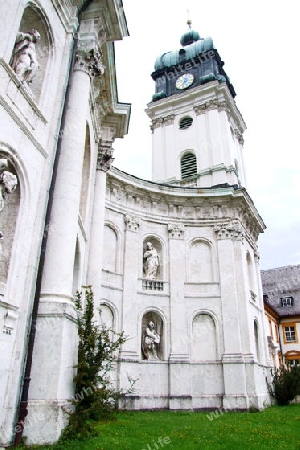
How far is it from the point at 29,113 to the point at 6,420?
6850 mm

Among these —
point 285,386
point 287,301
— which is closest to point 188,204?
point 285,386

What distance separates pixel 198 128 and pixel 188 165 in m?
3.15

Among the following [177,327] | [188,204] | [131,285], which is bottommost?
[177,327]

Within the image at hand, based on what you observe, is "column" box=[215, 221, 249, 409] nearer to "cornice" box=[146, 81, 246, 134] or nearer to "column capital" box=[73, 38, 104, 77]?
"cornice" box=[146, 81, 246, 134]

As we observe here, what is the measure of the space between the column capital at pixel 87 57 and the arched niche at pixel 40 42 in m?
1.02

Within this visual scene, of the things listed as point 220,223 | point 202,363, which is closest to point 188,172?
point 220,223

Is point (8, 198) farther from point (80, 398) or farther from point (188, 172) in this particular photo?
point (188, 172)

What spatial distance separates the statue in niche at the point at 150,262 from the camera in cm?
2314

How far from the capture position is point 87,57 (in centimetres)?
1210

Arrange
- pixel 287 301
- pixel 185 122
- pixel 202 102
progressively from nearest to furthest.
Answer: pixel 202 102
pixel 185 122
pixel 287 301

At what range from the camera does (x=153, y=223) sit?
80.5ft

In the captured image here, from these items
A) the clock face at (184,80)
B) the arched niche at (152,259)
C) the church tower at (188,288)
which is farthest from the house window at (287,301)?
the clock face at (184,80)

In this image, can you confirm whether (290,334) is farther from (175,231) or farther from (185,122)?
(185,122)

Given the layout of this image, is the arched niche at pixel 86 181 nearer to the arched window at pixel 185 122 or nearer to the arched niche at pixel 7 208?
the arched niche at pixel 7 208
